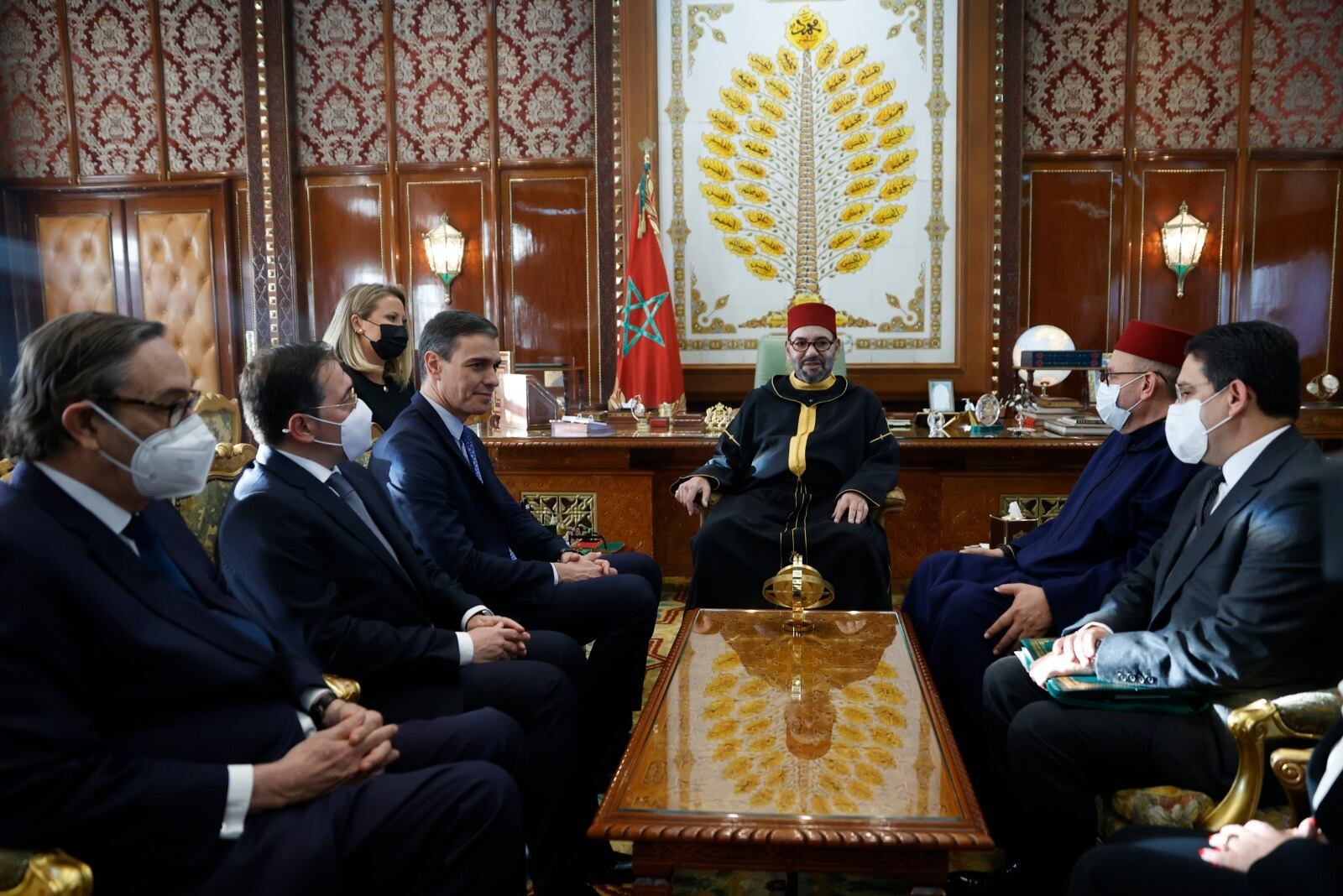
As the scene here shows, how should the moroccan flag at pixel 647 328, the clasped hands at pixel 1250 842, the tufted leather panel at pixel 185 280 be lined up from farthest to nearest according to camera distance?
the tufted leather panel at pixel 185 280, the moroccan flag at pixel 647 328, the clasped hands at pixel 1250 842

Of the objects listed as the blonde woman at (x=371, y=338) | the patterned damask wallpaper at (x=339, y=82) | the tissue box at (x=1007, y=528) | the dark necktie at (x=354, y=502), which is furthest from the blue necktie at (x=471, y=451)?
the patterned damask wallpaper at (x=339, y=82)

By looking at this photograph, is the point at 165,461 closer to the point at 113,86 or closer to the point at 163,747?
the point at 163,747

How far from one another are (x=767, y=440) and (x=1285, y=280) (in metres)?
4.55

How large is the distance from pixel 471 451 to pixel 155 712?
1.54 m

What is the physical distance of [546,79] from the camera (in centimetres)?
664

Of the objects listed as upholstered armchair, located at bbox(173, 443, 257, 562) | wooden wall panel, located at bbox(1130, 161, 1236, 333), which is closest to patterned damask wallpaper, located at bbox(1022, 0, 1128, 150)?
wooden wall panel, located at bbox(1130, 161, 1236, 333)

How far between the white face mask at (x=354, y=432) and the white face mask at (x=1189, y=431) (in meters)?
1.87

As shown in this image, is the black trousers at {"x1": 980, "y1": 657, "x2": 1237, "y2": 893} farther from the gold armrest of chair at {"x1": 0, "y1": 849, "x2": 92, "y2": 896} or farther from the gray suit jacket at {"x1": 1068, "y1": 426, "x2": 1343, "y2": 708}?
the gold armrest of chair at {"x1": 0, "y1": 849, "x2": 92, "y2": 896}

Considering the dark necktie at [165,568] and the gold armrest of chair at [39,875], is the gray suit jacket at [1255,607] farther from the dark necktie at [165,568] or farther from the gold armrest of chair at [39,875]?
the gold armrest of chair at [39,875]

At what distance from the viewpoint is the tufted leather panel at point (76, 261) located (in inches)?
286

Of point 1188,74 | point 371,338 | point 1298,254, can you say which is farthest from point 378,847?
point 1298,254

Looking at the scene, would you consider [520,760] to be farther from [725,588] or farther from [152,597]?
[725,588]

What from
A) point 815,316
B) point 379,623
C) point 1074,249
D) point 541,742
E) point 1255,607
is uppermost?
point 1074,249

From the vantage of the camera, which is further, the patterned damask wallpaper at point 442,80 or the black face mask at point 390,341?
the patterned damask wallpaper at point 442,80
